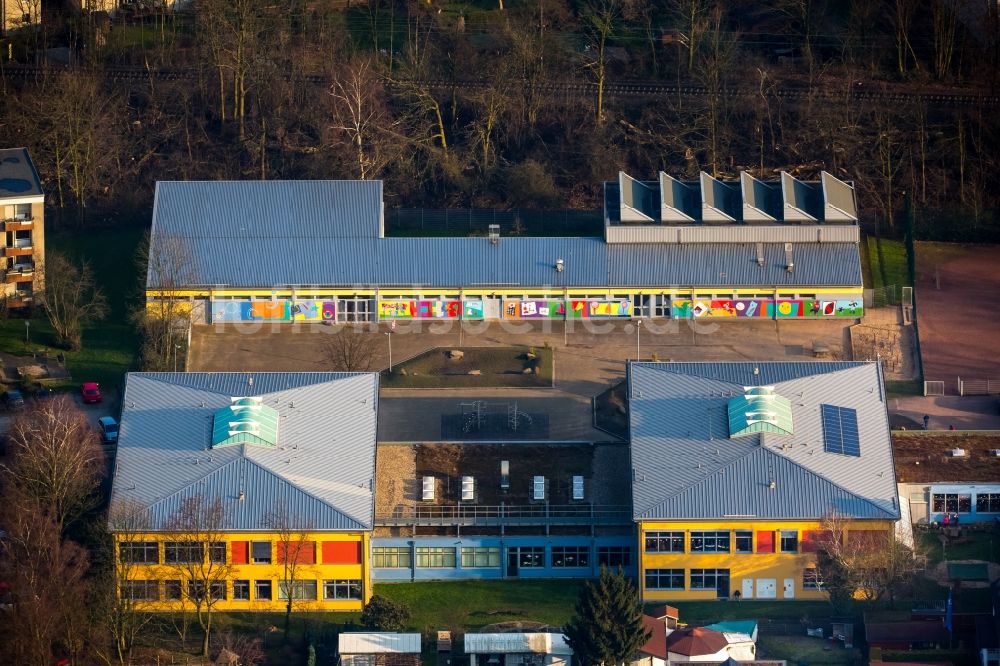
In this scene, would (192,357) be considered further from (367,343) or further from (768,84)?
(768,84)

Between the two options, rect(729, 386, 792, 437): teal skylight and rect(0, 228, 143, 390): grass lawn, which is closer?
rect(729, 386, 792, 437): teal skylight

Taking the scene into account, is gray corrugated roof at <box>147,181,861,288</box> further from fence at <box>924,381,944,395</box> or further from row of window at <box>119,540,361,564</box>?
row of window at <box>119,540,361,564</box>

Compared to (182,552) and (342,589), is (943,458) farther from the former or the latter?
(182,552)

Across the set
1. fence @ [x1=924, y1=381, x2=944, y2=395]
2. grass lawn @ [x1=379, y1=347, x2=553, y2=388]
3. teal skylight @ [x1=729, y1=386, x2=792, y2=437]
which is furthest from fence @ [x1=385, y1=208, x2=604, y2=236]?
teal skylight @ [x1=729, y1=386, x2=792, y2=437]

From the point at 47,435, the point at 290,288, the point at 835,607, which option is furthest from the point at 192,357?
the point at 835,607

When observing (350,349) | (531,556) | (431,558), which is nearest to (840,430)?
(531,556)
